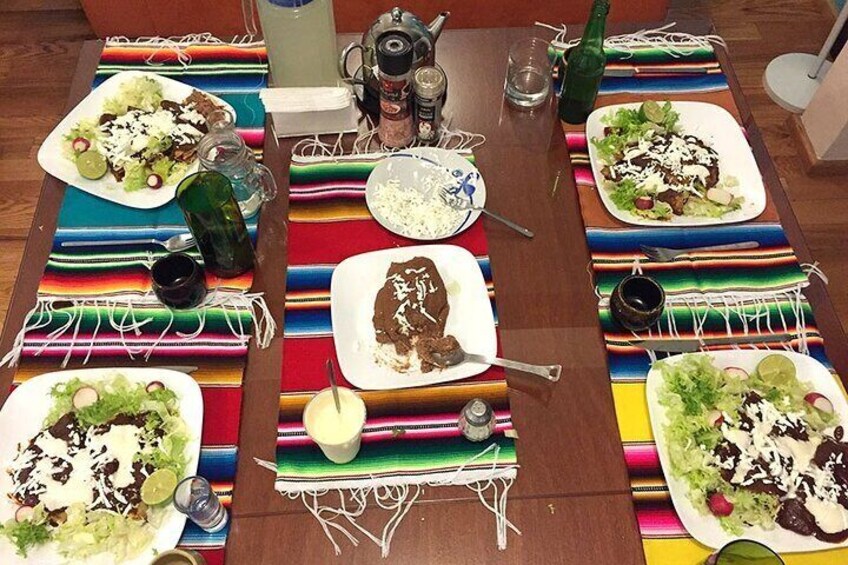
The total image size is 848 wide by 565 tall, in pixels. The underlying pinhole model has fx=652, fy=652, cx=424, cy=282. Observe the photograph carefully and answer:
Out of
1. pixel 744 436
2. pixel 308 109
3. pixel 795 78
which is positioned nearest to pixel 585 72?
pixel 308 109

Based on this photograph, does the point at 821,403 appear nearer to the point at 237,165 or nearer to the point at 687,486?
the point at 687,486

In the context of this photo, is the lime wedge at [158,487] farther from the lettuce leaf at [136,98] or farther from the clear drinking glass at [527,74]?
the clear drinking glass at [527,74]

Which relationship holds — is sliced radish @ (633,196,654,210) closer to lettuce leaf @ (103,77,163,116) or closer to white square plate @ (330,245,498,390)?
white square plate @ (330,245,498,390)

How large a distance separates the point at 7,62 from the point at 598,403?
277 cm

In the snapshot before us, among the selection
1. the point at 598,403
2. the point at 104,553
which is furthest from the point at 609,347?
the point at 104,553

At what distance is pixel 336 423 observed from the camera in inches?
42.2

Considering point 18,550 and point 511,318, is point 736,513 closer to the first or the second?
point 511,318

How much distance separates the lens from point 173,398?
44.1 inches

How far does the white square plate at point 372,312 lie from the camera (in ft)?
3.82

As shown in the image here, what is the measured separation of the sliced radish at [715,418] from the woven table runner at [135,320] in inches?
31.8

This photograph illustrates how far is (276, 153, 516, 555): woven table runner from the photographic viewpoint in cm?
108

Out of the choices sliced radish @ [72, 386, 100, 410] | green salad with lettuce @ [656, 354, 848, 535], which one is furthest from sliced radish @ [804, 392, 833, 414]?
sliced radish @ [72, 386, 100, 410]

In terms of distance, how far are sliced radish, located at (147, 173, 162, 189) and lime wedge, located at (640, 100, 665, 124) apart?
1072 mm

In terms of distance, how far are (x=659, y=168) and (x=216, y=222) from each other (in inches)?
36.1
